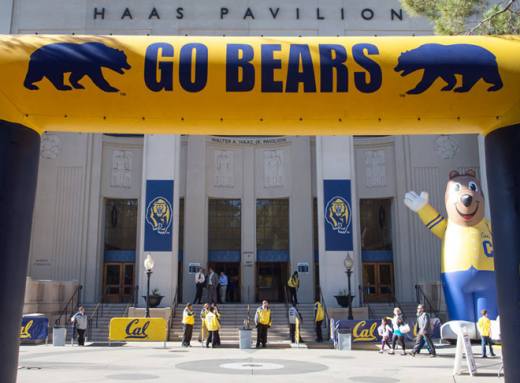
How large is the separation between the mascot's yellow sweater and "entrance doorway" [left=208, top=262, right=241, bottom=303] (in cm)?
1318

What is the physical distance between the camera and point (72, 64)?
20.7ft

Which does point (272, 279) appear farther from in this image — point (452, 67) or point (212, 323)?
point (452, 67)

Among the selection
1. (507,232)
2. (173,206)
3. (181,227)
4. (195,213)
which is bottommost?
(507,232)

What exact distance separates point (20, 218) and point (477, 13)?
30.8ft

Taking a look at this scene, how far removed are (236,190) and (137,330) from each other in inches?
499

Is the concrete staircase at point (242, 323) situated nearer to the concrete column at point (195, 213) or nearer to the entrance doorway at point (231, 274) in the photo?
the concrete column at point (195, 213)

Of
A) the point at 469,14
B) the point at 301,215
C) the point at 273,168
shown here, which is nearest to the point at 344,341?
the point at 469,14

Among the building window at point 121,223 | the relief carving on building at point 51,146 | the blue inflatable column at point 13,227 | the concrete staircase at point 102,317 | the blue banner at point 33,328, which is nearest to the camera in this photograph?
the blue inflatable column at point 13,227

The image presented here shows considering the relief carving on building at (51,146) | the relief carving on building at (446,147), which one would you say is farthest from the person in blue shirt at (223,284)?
the relief carving on building at (446,147)

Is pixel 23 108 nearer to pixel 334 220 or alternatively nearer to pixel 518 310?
pixel 518 310

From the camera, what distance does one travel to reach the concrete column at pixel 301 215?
2756 centimetres

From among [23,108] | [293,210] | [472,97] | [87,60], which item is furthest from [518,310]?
[293,210]

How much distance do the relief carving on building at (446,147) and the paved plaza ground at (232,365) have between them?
42.6ft

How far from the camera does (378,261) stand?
1118 inches
